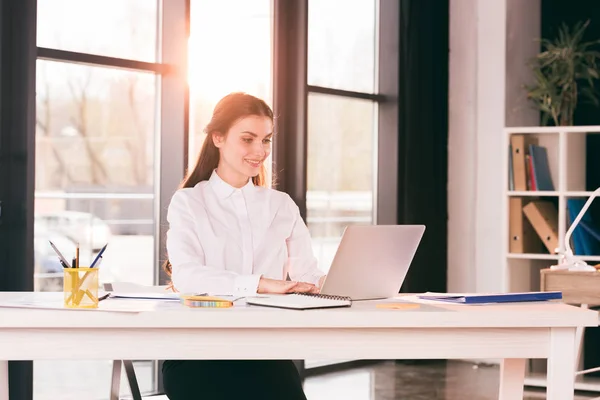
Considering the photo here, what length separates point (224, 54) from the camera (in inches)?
200

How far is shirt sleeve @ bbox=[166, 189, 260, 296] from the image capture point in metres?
2.69

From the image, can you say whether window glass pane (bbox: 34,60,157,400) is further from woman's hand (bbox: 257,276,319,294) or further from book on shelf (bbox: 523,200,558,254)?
book on shelf (bbox: 523,200,558,254)

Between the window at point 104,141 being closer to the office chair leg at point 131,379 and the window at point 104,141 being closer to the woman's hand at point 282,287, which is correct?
the office chair leg at point 131,379

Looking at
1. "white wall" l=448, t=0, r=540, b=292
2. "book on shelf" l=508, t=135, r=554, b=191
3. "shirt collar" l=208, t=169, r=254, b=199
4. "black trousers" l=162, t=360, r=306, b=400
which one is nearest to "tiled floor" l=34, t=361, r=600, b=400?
"white wall" l=448, t=0, r=540, b=292

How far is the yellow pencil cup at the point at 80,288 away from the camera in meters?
2.28

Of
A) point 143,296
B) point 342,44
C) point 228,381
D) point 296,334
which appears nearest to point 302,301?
point 296,334

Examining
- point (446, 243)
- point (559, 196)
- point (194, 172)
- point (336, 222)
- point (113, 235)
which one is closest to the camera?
point (194, 172)

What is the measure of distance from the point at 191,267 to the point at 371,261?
24.6 inches

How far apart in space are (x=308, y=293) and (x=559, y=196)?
3.31 m

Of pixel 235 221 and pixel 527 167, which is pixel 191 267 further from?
pixel 527 167

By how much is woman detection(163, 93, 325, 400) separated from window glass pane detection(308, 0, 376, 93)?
260cm

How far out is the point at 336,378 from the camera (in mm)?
5492

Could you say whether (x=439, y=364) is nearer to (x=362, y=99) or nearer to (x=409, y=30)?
(x=362, y=99)

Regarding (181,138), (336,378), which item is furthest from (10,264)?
(336,378)
